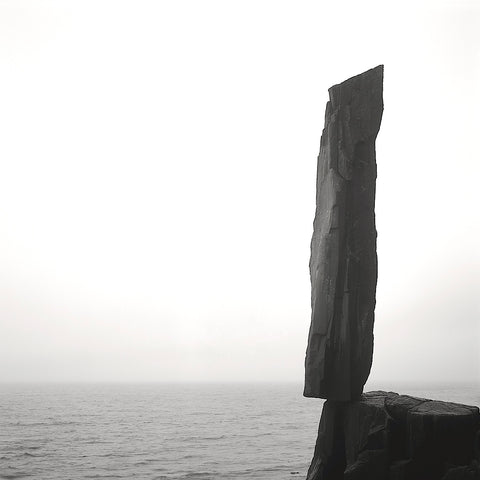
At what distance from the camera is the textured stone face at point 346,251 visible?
18.6 metres

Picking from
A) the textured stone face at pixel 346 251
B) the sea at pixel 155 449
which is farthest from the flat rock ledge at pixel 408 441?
the sea at pixel 155 449

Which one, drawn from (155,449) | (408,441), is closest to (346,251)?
(408,441)

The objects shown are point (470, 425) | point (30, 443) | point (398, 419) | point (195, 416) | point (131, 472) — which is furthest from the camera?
point (195, 416)

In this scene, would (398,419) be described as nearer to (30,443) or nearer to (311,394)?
(311,394)

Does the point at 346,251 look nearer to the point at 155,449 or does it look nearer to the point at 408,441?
the point at 408,441

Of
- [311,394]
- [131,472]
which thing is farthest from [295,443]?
[311,394]

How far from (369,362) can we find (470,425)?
166 inches

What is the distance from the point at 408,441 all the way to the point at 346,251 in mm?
6409

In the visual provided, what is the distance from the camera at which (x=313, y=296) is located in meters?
20.3

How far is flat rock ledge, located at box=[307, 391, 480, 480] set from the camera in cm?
1511

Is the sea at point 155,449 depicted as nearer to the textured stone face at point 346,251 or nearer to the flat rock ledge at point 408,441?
the textured stone face at point 346,251

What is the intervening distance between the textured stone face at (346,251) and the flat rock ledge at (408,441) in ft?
4.25

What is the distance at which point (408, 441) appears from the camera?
15.6 m

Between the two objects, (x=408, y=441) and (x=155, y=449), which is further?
(x=155, y=449)
